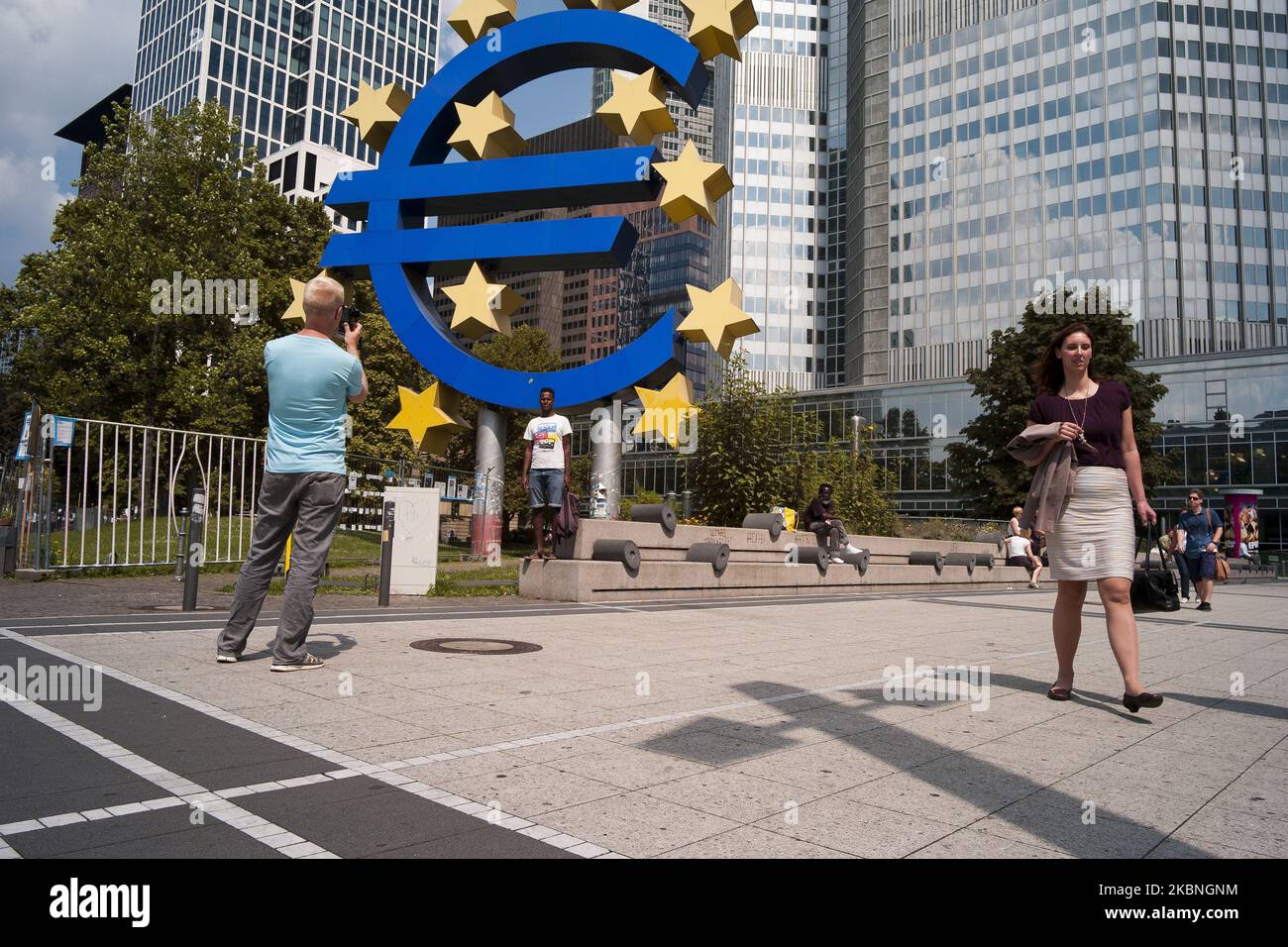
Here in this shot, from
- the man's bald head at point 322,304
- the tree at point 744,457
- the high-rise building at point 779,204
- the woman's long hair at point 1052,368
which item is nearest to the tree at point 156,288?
the tree at point 744,457

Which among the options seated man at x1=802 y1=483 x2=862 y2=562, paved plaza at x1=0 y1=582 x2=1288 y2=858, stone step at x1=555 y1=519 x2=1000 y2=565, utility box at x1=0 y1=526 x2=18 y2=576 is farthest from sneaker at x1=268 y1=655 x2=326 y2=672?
seated man at x1=802 y1=483 x2=862 y2=562

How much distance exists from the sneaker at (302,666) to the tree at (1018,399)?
3578 centimetres

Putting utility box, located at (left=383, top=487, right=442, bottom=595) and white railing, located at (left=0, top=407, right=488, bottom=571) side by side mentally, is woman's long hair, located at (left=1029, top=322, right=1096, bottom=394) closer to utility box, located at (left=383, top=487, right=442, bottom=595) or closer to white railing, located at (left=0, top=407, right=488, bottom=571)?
utility box, located at (left=383, top=487, right=442, bottom=595)

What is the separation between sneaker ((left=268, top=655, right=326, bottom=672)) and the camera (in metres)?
4.93

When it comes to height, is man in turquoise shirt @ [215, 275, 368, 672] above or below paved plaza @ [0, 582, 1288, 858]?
above

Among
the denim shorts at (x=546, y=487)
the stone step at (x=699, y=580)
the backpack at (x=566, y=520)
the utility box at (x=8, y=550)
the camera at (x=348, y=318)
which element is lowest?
the stone step at (x=699, y=580)

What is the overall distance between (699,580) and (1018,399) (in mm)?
30195

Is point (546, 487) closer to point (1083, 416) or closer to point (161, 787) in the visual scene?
point (1083, 416)

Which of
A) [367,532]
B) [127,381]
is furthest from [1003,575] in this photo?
[127,381]

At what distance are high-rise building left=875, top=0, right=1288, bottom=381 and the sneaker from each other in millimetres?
65204

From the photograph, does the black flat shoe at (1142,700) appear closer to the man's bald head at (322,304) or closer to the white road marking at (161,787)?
the white road marking at (161,787)

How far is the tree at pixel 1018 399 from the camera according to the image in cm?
3722

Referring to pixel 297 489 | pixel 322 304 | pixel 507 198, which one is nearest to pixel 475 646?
pixel 297 489

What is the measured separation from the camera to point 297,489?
5.04 meters
